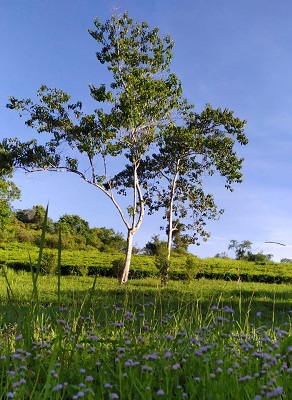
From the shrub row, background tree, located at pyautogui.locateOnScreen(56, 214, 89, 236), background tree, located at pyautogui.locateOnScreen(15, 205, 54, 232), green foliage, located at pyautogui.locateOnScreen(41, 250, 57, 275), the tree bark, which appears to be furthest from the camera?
background tree, located at pyautogui.locateOnScreen(15, 205, 54, 232)

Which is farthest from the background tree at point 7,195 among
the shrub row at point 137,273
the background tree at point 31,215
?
the background tree at point 31,215

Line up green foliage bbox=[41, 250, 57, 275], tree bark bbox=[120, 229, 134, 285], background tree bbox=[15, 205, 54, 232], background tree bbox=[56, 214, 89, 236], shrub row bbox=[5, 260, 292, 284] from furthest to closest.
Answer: background tree bbox=[15, 205, 54, 232], background tree bbox=[56, 214, 89, 236], shrub row bbox=[5, 260, 292, 284], green foliage bbox=[41, 250, 57, 275], tree bark bbox=[120, 229, 134, 285]

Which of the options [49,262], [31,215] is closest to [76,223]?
[31,215]

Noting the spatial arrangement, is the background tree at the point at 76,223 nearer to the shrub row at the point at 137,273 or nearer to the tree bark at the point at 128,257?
the shrub row at the point at 137,273

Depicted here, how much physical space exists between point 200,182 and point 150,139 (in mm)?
4104

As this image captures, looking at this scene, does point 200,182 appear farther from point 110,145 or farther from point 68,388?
point 68,388

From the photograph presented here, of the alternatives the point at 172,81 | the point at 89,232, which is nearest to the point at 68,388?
the point at 172,81

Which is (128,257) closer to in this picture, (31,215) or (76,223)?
(76,223)

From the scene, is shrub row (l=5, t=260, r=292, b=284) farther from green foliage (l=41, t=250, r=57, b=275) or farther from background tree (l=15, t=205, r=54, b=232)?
background tree (l=15, t=205, r=54, b=232)

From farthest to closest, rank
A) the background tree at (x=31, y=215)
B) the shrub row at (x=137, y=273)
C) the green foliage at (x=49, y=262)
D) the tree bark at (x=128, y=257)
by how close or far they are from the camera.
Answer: the background tree at (x=31, y=215)
the shrub row at (x=137, y=273)
the green foliage at (x=49, y=262)
the tree bark at (x=128, y=257)

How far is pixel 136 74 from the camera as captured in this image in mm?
15352

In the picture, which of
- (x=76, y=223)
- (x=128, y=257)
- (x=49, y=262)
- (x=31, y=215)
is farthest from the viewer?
(x=31, y=215)

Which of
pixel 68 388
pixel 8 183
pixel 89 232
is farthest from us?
pixel 89 232

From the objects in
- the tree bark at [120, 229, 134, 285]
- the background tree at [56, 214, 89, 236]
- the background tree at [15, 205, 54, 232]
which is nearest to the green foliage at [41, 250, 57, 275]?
the tree bark at [120, 229, 134, 285]
